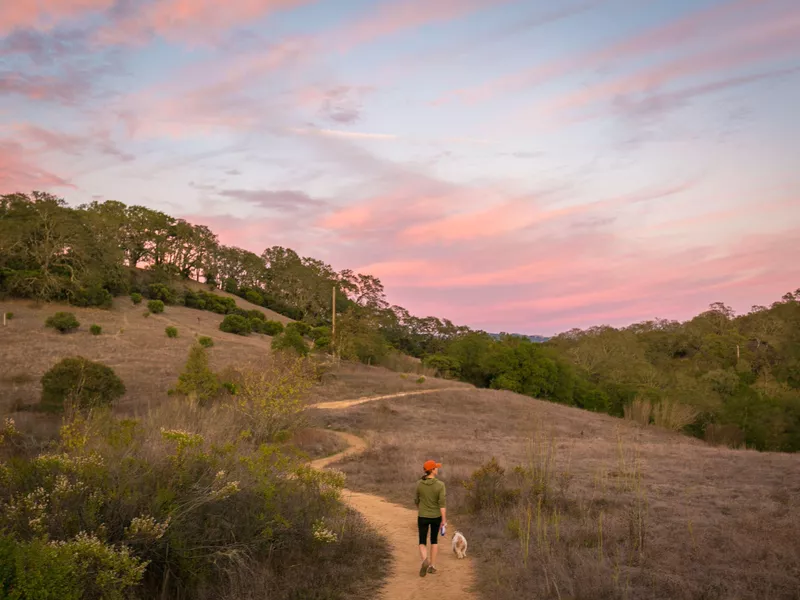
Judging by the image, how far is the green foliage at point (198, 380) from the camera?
26.4m

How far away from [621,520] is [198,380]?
22.3 meters

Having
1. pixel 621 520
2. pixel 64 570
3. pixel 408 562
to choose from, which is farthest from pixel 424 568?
pixel 64 570

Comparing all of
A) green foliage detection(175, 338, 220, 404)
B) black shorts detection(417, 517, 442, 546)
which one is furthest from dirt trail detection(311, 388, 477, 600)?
green foliage detection(175, 338, 220, 404)

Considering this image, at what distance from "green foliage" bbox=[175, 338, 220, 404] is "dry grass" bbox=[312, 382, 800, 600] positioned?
34.8ft

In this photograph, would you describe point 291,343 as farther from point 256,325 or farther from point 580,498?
point 580,498

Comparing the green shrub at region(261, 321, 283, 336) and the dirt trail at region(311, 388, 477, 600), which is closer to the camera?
the dirt trail at region(311, 388, 477, 600)

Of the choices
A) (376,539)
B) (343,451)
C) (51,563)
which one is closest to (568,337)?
(343,451)

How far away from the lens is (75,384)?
22344 millimetres

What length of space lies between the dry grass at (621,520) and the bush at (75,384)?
39.2 ft

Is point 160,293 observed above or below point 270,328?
above

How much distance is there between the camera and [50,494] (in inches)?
229

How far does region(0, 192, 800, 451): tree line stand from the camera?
4256 centimetres

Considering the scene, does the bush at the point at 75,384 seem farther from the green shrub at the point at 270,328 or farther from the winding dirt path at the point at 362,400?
the green shrub at the point at 270,328

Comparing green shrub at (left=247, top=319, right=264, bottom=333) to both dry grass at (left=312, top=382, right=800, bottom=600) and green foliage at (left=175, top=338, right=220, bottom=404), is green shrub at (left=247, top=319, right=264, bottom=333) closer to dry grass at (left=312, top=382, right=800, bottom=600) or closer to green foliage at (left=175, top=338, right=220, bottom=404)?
green foliage at (left=175, top=338, right=220, bottom=404)
